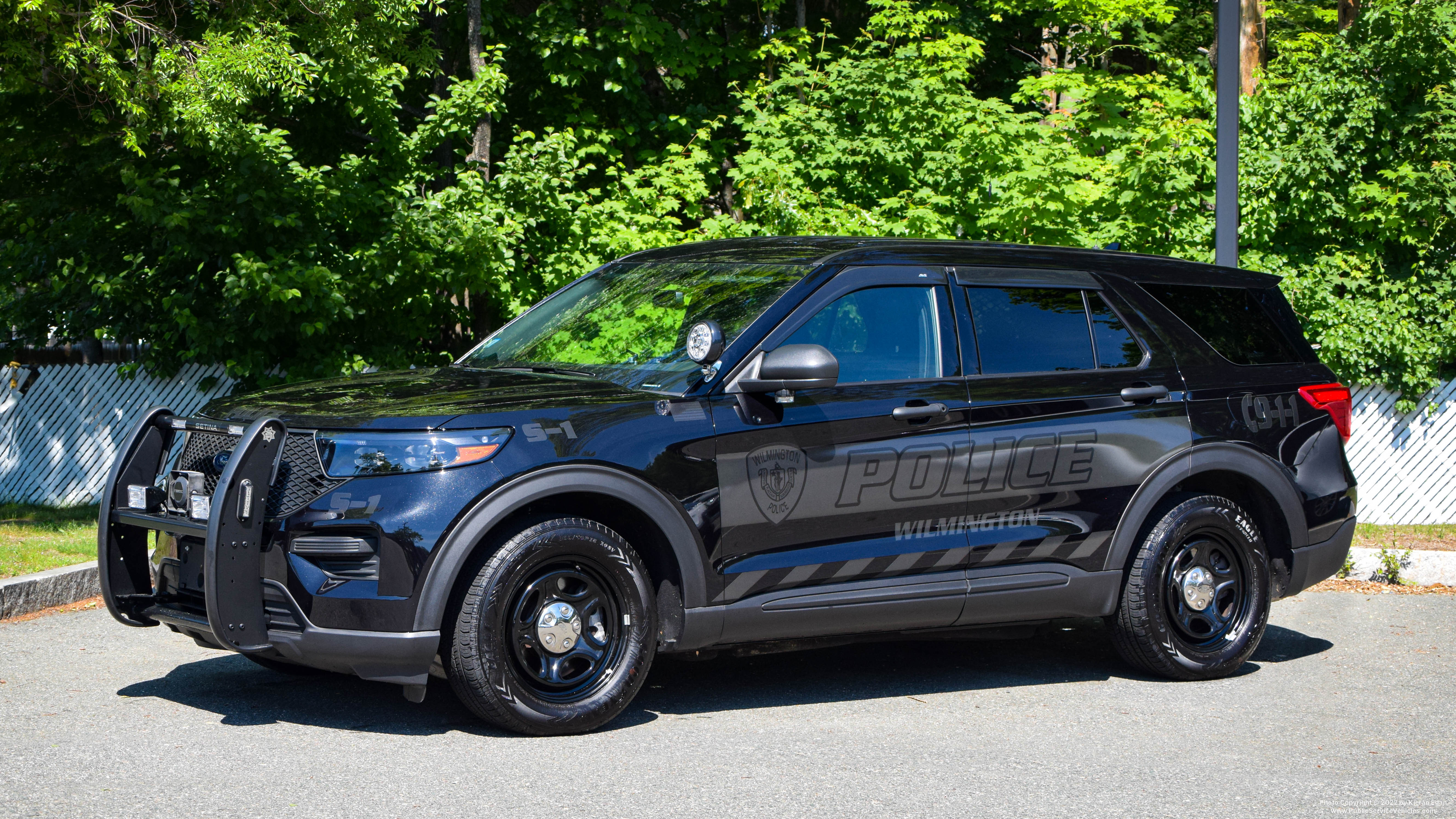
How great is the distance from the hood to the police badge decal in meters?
0.48

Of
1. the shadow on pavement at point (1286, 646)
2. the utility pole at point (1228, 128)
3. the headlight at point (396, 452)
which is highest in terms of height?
the utility pole at point (1228, 128)

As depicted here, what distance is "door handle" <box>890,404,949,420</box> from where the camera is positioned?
5.56 m

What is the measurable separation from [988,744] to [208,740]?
278 cm

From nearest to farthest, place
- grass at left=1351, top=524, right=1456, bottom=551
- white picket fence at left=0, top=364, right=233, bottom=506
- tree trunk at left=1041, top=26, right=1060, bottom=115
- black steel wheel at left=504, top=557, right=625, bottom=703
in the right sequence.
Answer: black steel wheel at left=504, top=557, right=625, bottom=703, grass at left=1351, top=524, right=1456, bottom=551, white picket fence at left=0, top=364, right=233, bottom=506, tree trunk at left=1041, top=26, right=1060, bottom=115

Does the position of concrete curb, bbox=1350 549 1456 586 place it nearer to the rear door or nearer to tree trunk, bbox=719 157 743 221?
the rear door

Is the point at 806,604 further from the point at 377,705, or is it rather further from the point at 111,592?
the point at 111,592

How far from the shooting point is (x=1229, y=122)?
373 inches

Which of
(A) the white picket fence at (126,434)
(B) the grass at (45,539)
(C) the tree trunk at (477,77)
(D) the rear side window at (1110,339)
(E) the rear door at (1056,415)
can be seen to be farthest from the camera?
(A) the white picket fence at (126,434)

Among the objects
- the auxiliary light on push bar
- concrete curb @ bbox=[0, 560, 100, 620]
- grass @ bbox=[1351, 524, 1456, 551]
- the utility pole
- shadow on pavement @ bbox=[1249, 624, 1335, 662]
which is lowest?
grass @ bbox=[1351, 524, 1456, 551]

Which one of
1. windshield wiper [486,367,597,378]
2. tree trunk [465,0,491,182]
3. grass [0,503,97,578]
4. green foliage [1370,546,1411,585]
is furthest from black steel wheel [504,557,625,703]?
tree trunk [465,0,491,182]

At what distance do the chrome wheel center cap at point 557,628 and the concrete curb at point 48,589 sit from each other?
3220 mm

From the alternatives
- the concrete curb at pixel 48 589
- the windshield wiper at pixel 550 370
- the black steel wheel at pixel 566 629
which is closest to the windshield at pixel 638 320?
the windshield wiper at pixel 550 370

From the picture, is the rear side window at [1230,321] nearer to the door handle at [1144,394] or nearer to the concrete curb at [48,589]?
the door handle at [1144,394]

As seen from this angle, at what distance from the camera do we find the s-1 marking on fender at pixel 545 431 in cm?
491
